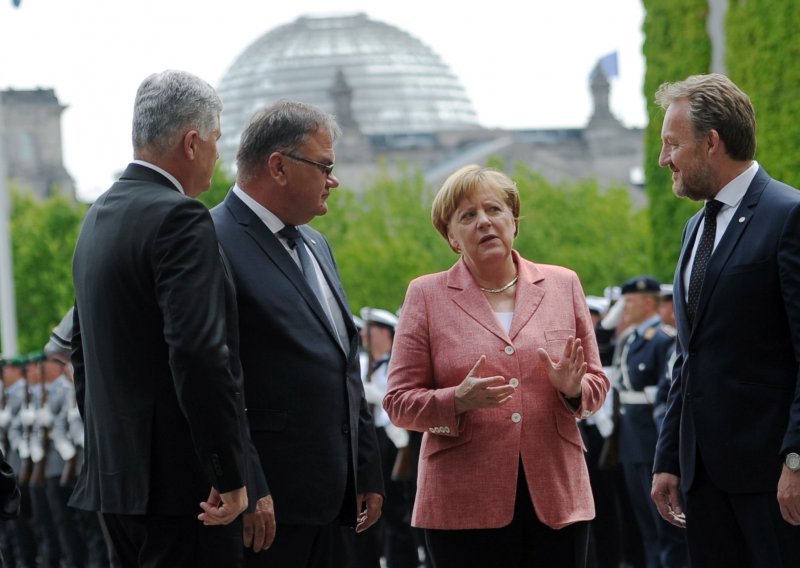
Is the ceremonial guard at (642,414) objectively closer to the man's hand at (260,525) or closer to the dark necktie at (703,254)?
the dark necktie at (703,254)

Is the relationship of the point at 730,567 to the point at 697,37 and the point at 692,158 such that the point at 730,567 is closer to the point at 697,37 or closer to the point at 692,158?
the point at 692,158

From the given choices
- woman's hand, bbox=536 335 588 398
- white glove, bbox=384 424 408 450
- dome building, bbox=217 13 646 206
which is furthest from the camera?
dome building, bbox=217 13 646 206

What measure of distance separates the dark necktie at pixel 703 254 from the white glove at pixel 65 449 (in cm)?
1073

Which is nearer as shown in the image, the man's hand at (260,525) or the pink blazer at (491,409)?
the man's hand at (260,525)

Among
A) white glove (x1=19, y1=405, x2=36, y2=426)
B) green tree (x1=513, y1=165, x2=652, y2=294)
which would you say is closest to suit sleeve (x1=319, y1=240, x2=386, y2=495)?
white glove (x1=19, y1=405, x2=36, y2=426)

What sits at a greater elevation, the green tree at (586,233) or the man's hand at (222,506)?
the man's hand at (222,506)

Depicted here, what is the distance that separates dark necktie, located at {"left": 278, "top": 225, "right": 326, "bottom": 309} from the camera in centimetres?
557

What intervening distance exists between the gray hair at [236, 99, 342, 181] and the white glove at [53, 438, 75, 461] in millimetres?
10025

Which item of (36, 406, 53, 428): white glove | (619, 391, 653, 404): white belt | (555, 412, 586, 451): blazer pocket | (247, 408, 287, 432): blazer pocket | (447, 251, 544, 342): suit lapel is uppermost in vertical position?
(447, 251, 544, 342): suit lapel

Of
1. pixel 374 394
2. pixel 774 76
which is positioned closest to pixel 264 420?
pixel 374 394

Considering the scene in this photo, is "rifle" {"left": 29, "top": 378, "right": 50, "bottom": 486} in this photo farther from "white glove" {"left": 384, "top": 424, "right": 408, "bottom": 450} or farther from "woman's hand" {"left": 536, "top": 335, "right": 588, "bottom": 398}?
"woman's hand" {"left": 536, "top": 335, "right": 588, "bottom": 398}

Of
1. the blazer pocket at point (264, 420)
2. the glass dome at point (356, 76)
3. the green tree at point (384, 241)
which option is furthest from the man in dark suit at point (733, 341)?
the glass dome at point (356, 76)

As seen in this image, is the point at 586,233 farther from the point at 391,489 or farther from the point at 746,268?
the point at 746,268

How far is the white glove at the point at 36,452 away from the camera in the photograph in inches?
617
